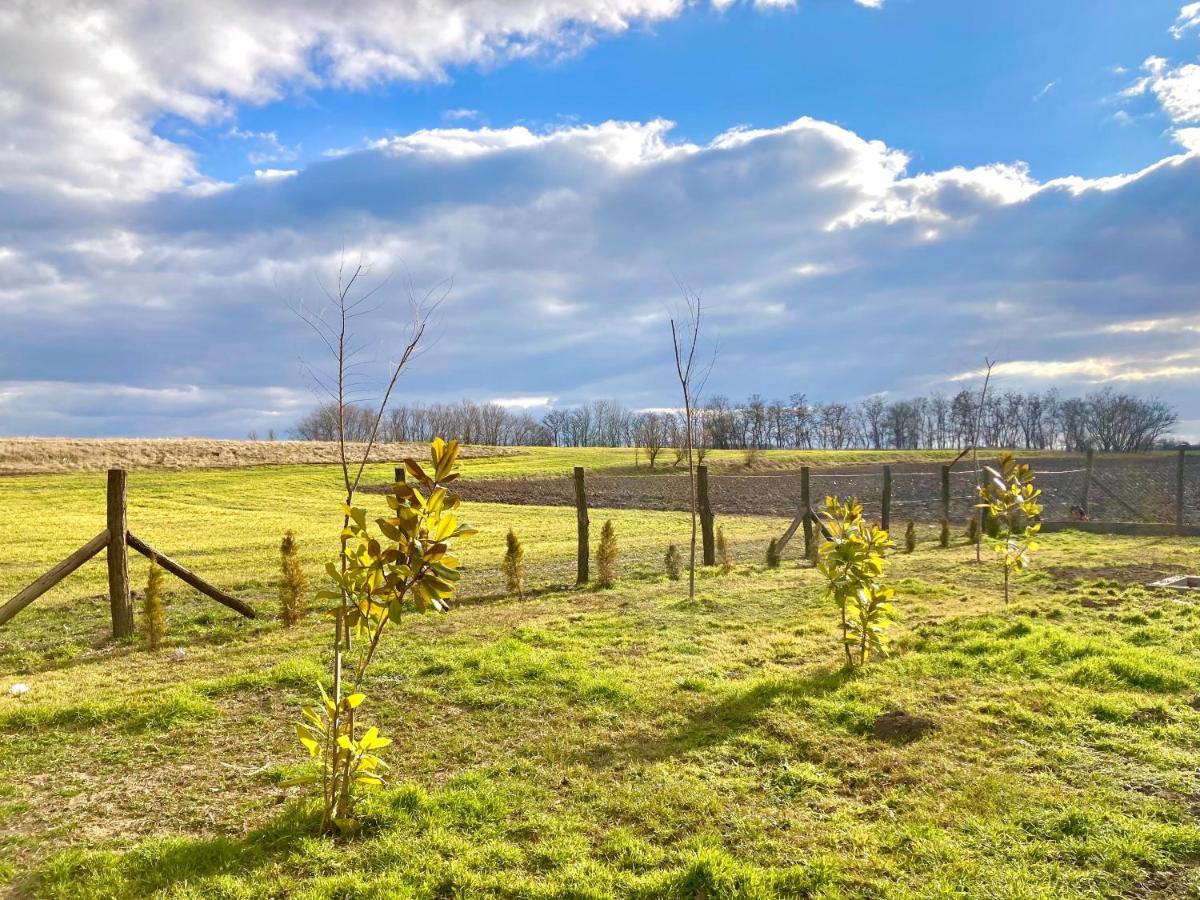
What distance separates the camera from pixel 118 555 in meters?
8.79

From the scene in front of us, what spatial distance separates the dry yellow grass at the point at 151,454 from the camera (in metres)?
39.2

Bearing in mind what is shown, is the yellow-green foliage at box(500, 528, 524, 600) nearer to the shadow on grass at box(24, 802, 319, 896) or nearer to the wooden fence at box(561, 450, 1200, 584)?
the wooden fence at box(561, 450, 1200, 584)

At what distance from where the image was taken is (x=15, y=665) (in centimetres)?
792

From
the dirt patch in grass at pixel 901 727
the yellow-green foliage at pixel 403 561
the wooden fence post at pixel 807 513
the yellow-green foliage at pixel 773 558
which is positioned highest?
the yellow-green foliage at pixel 403 561

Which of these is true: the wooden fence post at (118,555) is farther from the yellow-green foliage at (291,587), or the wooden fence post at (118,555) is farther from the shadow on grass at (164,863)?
the shadow on grass at (164,863)

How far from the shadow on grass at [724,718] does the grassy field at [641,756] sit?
0.11 feet

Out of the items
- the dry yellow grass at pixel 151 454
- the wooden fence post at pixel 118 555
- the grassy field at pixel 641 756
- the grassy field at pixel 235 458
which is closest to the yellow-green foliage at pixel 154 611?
the grassy field at pixel 641 756

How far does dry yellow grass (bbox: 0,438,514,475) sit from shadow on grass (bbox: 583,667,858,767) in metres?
33.8

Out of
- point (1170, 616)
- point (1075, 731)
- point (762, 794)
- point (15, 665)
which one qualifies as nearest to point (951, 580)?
point (1170, 616)

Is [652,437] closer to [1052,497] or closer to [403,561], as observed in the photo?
[1052,497]

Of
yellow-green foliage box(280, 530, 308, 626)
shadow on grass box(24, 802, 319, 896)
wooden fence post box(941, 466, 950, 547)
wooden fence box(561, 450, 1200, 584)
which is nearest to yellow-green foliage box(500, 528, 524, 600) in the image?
wooden fence box(561, 450, 1200, 584)

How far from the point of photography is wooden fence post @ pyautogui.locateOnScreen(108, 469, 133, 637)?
878 centimetres

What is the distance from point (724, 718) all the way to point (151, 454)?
4725cm

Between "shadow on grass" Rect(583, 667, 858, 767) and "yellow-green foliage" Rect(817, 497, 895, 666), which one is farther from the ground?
"yellow-green foliage" Rect(817, 497, 895, 666)
